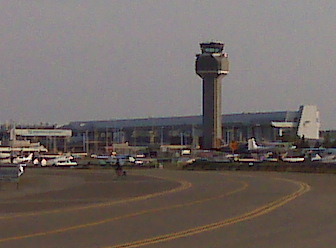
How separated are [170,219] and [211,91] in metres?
149

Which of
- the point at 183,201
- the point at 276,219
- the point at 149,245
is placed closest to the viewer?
the point at 149,245

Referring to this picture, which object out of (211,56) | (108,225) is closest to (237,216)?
(108,225)

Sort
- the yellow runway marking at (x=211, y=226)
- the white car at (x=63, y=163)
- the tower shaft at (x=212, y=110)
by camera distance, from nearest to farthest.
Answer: the yellow runway marking at (x=211, y=226)
the white car at (x=63, y=163)
the tower shaft at (x=212, y=110)

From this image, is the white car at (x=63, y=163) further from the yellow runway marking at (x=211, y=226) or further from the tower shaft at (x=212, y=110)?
the tower shaft at (x=212, y=110)

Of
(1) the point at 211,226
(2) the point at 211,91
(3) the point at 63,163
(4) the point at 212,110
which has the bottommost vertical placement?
(1) the point at 211,226

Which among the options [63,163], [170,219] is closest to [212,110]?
[63,163]

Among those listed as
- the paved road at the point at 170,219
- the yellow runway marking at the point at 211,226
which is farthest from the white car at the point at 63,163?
the yellow runway marking at the point at 211,226

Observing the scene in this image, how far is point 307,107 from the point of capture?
606 feet

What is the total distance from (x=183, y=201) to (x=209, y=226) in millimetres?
9940

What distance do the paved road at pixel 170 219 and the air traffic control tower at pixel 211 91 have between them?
135052mm

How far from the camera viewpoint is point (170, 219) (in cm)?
2270

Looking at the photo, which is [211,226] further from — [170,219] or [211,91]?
[211,91]

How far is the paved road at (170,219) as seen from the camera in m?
17.4

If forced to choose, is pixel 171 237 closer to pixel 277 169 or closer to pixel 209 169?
pixel 277 169
